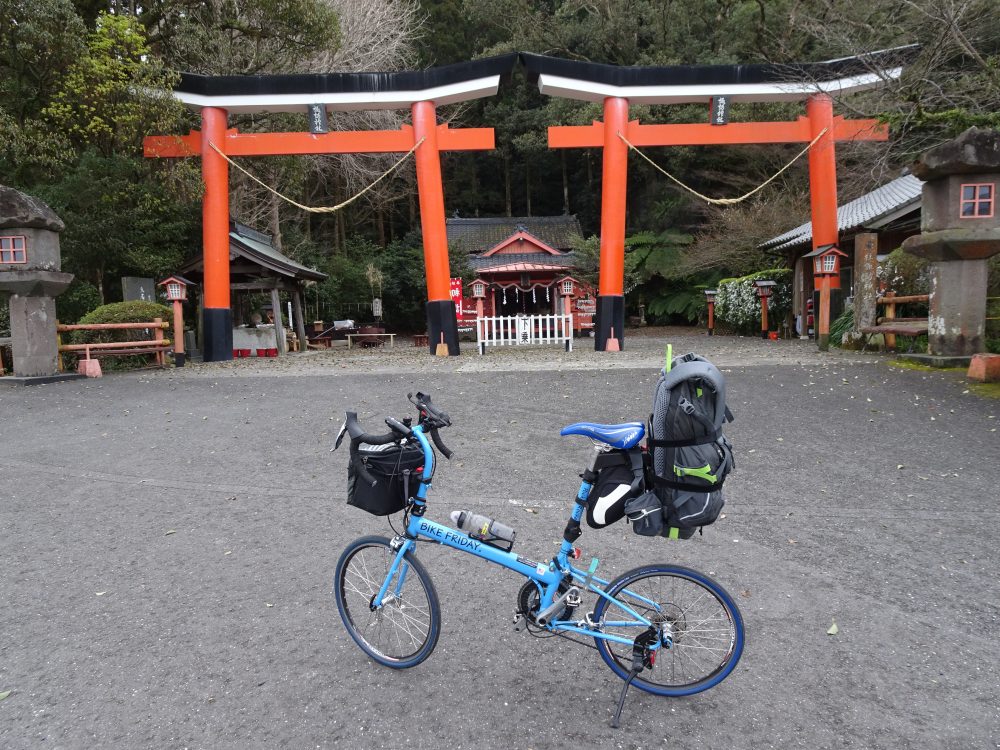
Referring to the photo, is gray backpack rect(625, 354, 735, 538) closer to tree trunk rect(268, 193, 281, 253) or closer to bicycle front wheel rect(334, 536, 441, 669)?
bicycle front wheel rect(334, 536, 441, 669)

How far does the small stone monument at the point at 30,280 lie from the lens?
32.7 ft

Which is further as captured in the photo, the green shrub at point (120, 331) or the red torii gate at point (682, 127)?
the red torii gate at point (682, 127)

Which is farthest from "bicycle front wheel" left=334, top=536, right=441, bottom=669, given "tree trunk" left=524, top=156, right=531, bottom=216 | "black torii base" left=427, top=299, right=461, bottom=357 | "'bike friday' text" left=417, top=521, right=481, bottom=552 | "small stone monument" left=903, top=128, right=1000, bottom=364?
"tree trunk" left=524, top=156, right=531, bottom=216

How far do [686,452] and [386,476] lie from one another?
1.05 metres

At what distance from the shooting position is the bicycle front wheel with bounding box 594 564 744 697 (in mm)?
2184

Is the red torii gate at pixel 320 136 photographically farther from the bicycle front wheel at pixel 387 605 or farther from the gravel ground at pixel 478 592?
the bicycle front wheel at pixel 387 605

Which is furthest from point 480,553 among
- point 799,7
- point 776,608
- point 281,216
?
point 281,216

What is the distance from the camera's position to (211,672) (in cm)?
247

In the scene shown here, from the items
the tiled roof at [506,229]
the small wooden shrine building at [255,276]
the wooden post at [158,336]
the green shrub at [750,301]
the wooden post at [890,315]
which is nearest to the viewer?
the wooden post at [890,315]

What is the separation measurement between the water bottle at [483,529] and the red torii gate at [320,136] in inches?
458

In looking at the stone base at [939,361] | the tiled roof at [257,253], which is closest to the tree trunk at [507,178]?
the tiled roof at [257,253]

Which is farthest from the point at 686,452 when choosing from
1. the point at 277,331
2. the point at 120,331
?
the point at 277,331

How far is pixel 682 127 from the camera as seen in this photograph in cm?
1368

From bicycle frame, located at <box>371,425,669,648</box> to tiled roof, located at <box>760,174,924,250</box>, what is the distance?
13.5m
